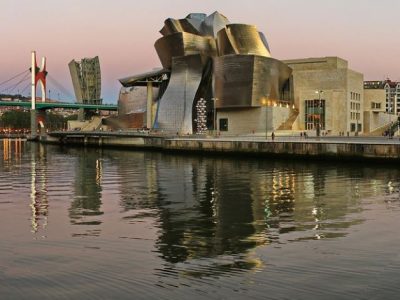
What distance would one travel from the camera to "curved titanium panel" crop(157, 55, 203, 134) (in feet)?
234

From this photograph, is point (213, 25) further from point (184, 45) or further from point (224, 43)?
point (184, 45)

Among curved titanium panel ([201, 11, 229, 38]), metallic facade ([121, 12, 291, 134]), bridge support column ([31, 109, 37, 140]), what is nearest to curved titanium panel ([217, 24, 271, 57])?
metallic facade ([121, 12, 291, 134])

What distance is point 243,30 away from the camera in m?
70.8

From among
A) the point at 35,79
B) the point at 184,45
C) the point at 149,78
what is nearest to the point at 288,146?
the point at 184,45

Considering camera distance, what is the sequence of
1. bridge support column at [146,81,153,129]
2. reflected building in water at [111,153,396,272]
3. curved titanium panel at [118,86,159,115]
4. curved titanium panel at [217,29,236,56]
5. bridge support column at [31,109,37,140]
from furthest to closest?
bridge support column at [31,109,37,140]
curved titanium panel at [118,86,159,115]
bridge support column at [146,81,153,129]
curved titanium panel at [217,29,236,56]
reflected building in water at [111,153,396,272]

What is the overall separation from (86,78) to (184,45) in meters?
64.5

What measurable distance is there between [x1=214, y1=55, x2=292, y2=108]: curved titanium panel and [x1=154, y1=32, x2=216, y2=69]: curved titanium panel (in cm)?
638

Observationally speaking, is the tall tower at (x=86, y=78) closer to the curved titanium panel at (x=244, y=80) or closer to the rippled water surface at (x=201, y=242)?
the curved titanium panel at (x=244, y=80)

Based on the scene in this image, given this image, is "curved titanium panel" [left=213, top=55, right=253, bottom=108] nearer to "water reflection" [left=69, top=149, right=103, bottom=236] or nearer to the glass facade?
the glass facade

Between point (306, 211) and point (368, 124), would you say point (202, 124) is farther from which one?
point (306, 211)

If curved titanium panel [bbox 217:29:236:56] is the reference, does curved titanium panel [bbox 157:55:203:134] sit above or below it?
below

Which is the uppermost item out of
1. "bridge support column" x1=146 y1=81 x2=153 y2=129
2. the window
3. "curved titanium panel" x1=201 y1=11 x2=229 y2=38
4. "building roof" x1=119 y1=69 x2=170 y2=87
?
"curved titanium panel" x1=201 y1=11 x2=229 y2=38

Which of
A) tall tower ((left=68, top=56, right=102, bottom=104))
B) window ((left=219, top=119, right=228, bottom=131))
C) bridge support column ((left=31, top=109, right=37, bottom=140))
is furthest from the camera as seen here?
tall tower ((left=68, top=56, right=102, bottom=104))

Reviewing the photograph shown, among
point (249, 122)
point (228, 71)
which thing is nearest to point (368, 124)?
point (249, 122)
